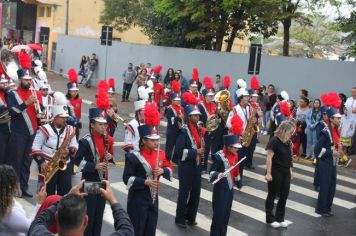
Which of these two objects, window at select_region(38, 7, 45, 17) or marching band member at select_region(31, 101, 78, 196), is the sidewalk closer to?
window at select_region(38, 7, 45, 17)

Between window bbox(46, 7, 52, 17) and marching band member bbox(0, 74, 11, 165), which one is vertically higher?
window bbox(46, 7, 52, 17)

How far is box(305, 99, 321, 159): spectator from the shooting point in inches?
597

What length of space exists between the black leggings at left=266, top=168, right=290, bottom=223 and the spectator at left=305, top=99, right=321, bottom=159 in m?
6.00

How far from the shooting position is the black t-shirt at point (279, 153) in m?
9.10

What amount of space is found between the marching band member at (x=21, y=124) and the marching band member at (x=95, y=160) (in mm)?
2373

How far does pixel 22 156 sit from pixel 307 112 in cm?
905

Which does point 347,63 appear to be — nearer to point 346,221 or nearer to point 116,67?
point 346,221

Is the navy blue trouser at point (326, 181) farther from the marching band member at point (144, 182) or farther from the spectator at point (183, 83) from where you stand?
the spectator at point (183, 83)

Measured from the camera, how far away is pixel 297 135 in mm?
16078

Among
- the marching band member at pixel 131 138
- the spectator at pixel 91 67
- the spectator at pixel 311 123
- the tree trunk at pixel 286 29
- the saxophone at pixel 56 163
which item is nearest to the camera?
the saxophone at pixel 56 163

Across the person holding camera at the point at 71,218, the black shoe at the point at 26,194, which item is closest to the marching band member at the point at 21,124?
the black shoe at the point at 26,194

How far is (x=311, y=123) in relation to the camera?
50.1 ft

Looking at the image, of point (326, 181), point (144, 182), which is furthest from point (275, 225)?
point (144, 182)

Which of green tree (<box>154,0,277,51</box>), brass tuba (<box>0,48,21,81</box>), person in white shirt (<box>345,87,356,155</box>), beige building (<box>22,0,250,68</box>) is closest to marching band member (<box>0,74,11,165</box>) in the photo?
brass tuba (<box>0,48,21,81</box>)
